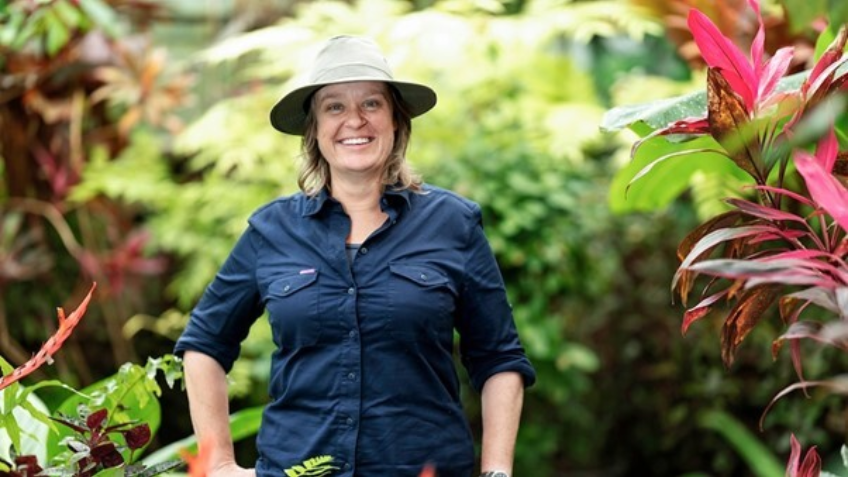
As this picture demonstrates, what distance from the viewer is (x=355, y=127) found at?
8.65ft

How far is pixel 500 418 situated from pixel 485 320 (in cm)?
20

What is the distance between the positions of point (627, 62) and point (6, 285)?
120 inches

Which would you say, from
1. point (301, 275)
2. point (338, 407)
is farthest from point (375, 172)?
point (338, 407)

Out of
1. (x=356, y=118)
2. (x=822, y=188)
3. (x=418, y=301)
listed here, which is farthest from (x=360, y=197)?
(x=822, y=188)

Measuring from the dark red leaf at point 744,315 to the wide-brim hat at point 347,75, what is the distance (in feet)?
2.70

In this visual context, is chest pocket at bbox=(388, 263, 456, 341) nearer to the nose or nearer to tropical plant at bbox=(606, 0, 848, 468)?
the nose

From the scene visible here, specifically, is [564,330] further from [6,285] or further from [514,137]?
[6,285]

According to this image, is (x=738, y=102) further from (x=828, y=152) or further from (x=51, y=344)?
(x=51, y=344)

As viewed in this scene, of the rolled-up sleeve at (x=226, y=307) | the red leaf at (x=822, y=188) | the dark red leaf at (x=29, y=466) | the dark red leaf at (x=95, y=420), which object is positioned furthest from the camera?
the rolled-up sleeve at (x=226, y=307)

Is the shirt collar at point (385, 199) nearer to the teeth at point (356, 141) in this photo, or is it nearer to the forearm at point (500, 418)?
the teeth at point (356, 141)

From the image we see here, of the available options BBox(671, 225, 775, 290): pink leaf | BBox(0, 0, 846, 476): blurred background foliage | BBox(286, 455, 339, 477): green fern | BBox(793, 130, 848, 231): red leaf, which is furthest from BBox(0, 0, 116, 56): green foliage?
BBox(793, 130, 848, 231): red leaf

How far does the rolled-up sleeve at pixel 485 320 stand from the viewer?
2.69 meters

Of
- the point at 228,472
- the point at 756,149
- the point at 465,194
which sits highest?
the point at 756,149

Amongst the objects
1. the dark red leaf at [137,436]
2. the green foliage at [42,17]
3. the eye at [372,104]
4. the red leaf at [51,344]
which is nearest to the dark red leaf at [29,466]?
the red leaf at [51,344]
